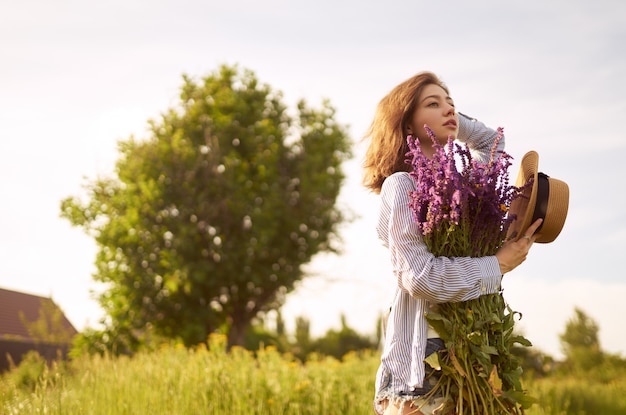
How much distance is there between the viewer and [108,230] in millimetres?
17109

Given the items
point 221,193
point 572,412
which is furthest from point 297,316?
point 572,412

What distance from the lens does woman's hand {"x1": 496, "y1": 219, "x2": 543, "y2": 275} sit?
236 cm

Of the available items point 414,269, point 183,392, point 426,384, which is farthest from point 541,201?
point 183,392

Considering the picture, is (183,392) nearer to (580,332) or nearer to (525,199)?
(525,199)

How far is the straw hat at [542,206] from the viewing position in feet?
8.13

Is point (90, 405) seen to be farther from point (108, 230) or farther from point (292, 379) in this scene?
point (108, 230)

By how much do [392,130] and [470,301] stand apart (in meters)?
0.83

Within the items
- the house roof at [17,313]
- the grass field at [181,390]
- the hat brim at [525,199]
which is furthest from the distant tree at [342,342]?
the hat brim at [525,199]

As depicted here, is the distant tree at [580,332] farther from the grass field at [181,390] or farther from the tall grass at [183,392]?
the tall grass at [183,392]

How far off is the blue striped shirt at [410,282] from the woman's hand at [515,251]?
6 cm

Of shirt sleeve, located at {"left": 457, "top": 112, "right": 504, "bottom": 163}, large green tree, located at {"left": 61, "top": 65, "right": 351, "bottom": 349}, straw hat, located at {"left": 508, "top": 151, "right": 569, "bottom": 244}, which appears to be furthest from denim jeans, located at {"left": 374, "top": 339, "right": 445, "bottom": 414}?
large green tree, located at {"left": 61, "top": 65, "right": 351, "bottom": 349}

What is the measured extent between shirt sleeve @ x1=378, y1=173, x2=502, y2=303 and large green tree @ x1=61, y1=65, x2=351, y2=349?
1361 cm

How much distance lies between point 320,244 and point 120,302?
579cm

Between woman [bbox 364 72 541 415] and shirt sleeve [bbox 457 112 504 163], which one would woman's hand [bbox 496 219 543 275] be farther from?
shirt sleeve [bbox 457 112 504 163]
